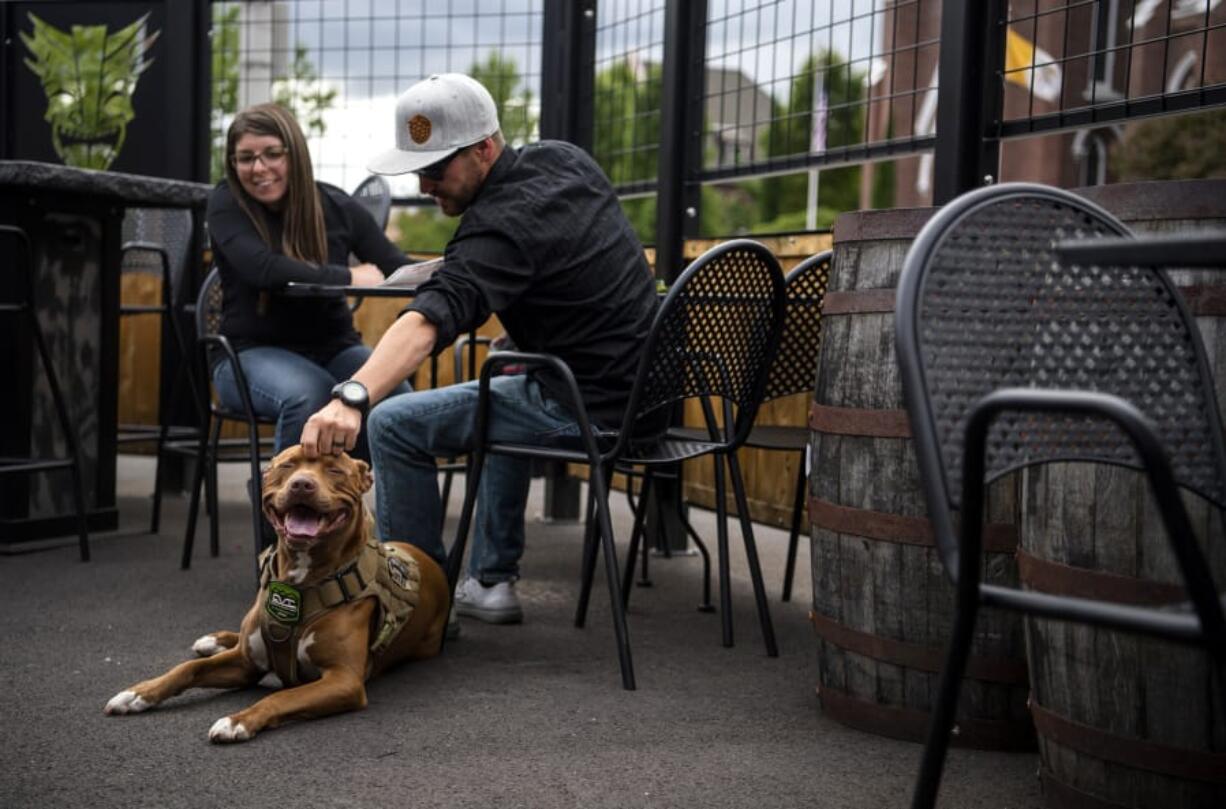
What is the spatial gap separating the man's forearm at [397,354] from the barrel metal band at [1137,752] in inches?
59.5

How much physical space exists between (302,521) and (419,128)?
112cm

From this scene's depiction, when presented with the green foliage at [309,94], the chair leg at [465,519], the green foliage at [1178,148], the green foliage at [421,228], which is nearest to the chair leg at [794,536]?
the chair leg at [465,519]

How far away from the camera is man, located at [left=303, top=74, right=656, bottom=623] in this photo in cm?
345

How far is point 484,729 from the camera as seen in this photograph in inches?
115

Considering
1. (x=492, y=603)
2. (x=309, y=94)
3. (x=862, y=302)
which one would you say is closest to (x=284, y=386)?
(x=492, y=603)

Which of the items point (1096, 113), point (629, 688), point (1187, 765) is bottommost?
point (629, 688)

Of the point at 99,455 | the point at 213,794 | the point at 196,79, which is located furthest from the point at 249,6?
the point at 213,794

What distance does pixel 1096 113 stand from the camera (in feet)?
11.7

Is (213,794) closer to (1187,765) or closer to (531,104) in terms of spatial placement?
(1187,765)

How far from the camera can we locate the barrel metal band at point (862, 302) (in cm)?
277

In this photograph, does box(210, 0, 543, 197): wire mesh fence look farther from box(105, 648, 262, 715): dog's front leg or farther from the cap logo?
box(105, 648, 262, 715): dog's front leg

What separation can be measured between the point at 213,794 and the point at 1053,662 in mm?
1471

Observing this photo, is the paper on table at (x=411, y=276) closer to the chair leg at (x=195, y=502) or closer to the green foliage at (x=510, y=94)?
the chair leg at (x=195, y=502)

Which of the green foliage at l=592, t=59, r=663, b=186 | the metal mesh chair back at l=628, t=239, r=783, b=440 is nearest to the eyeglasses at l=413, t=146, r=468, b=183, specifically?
the metal mesh chair back at l=628, t=239, r=783, b=440
